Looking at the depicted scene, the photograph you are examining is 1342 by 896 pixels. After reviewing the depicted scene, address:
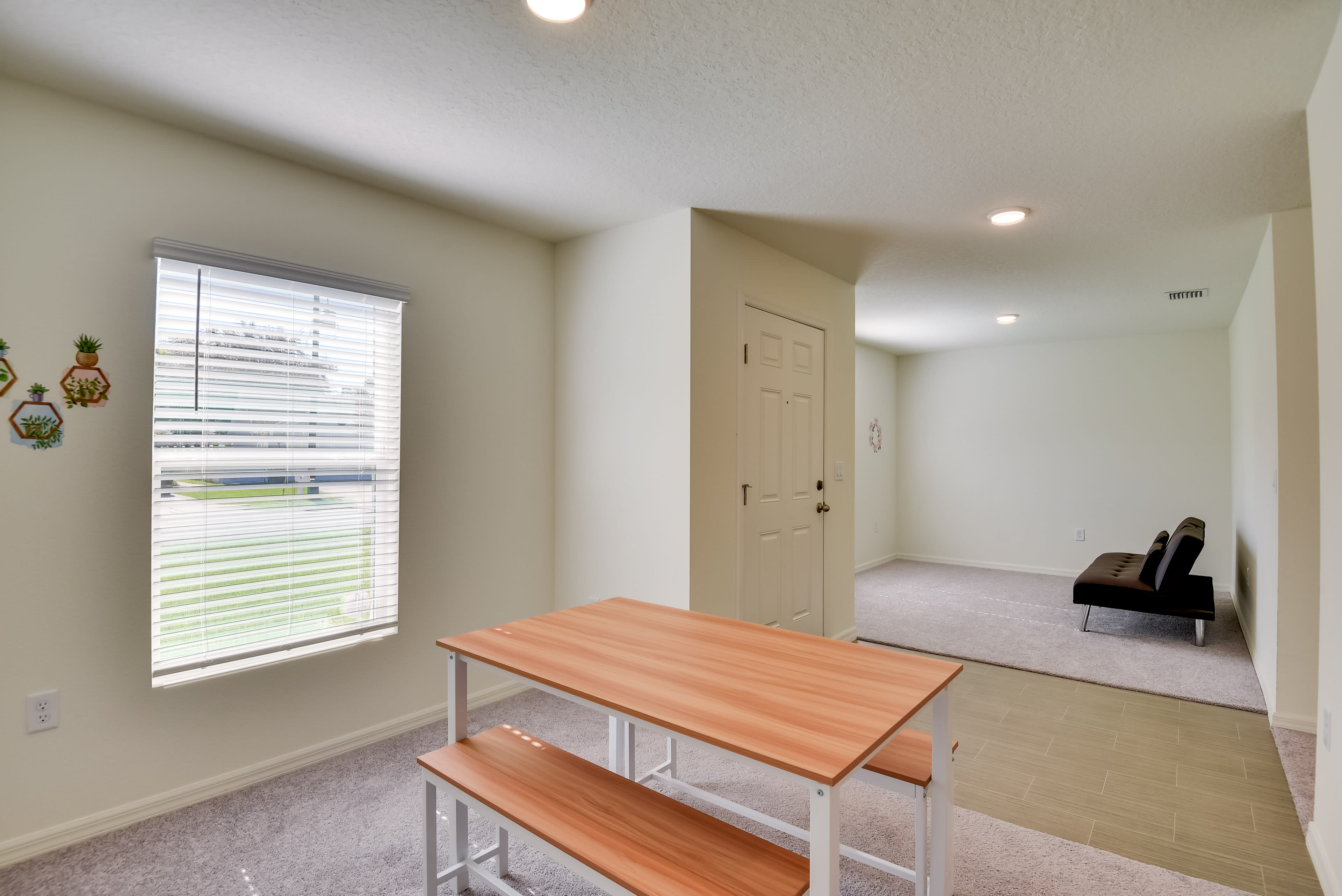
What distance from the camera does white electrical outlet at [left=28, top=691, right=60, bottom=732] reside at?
2.11 meters

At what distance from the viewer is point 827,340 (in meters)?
4.27

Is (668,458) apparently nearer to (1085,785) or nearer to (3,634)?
(1085,785)

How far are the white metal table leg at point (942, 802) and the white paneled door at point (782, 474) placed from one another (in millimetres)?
1779

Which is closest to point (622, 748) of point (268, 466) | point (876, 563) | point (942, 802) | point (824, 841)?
point (942, 802)

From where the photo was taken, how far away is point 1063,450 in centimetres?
679

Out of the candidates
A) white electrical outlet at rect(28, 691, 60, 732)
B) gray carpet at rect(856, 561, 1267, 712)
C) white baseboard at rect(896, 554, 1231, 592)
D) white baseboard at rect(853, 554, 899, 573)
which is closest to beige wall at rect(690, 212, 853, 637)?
gray carpet at rect(856, 561, 1267, 712)

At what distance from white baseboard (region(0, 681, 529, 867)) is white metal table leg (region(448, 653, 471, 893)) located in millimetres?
39

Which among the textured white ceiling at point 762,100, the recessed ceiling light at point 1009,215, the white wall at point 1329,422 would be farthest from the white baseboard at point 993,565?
the white wall at point 1329,422

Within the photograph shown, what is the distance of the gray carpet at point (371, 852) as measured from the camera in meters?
1.96

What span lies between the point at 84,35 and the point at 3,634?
1.80 metres

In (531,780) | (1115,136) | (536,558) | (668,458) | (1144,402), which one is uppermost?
(1115,136)

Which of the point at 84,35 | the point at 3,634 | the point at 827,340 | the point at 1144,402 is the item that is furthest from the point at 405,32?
the point at 1144,402

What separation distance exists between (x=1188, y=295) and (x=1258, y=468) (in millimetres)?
1484

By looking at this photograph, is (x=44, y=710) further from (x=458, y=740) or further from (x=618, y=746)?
(x=618, y=746)
